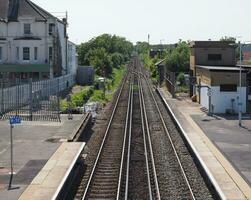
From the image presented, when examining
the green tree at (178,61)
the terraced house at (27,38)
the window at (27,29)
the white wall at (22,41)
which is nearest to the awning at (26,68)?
the terraced house at (27,38)

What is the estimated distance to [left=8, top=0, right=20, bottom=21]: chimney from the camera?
60.7 meters

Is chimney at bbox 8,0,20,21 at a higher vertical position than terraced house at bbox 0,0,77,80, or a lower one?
higher

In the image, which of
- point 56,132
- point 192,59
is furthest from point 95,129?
point 192,59

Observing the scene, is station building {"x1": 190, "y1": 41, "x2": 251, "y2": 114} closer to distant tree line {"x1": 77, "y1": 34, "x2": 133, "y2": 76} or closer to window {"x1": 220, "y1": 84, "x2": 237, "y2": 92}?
window {"x1": 220, "y1": 84, "x2": 237, "y2": 92}

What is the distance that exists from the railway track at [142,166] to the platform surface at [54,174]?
2.71 feet

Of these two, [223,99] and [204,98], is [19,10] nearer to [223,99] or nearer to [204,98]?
[204,98]

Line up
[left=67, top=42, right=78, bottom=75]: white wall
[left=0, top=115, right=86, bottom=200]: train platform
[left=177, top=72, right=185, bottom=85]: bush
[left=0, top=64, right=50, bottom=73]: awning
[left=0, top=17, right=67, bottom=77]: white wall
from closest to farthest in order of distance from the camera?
[left=0, top=115, right=86, bottom=200]: train platform, [left=0, top=64, right=50, bottom=73]: awning, [left=0, top=17, right=67, bottom=77]: white wall, [left=177, top=72, right=185, bottom=85]: bush, [left=67, top=42, right=78, bottom=75]: white wall

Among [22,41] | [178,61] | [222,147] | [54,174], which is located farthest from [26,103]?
[178,61]

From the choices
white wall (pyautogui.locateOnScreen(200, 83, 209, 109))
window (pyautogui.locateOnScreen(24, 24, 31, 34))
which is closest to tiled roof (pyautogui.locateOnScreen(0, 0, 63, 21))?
window (pyautogui.locateOnScreen(24, 24, 31, 34))

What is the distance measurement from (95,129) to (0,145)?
9.13 m

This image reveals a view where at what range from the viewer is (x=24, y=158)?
23.9 m

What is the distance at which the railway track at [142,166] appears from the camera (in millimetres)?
19406

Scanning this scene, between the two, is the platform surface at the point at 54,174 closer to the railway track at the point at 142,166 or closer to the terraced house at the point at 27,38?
the railway track at the point at 142,166

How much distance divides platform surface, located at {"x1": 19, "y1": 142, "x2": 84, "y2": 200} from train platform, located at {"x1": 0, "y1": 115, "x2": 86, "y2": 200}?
0.16 m
